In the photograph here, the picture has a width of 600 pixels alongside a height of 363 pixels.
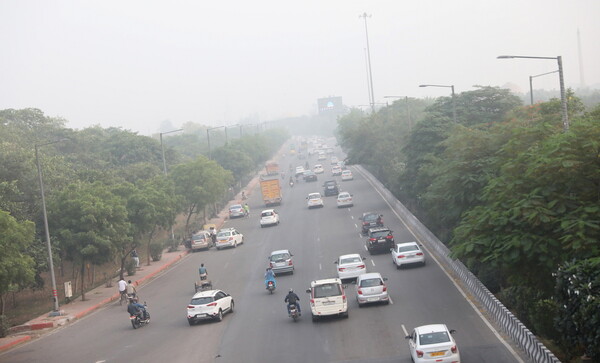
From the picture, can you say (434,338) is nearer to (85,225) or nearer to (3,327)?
(3,327)

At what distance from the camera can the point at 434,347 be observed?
19141 mm

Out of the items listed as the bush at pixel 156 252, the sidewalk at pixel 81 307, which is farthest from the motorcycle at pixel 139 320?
the bush at pixel 156 252

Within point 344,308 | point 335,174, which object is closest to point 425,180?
point 344,308

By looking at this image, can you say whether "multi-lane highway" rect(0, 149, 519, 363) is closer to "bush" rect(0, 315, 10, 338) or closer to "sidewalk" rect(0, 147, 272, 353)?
"sidewalk" rect(0, 147, 272, 353)

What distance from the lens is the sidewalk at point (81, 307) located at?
30953mm

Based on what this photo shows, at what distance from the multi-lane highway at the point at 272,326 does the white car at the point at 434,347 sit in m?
1.21

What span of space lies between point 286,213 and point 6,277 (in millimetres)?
42208

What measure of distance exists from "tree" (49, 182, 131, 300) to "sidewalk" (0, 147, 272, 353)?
1494 mm

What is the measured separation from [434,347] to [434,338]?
33 centimetres

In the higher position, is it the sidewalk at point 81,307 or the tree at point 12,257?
the tree at point 12,257

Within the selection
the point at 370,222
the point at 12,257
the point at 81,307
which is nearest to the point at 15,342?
the point at 12,257

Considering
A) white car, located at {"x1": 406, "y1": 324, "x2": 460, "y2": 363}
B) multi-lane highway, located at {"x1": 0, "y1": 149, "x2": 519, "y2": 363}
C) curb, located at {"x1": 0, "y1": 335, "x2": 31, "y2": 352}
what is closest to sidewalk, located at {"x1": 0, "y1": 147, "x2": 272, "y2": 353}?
curb, located at {"x1": 0, "y1": 335, "x2": 31, "y2": 352}

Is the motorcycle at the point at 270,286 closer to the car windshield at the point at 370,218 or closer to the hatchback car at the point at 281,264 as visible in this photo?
the hatchback car at the point at 281,264

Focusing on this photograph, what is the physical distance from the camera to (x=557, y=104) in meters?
40.2
